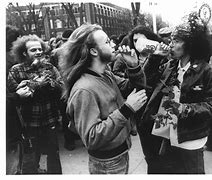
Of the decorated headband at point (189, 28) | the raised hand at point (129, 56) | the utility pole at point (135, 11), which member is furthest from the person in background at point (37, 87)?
the decorated headband at point (189, 28)

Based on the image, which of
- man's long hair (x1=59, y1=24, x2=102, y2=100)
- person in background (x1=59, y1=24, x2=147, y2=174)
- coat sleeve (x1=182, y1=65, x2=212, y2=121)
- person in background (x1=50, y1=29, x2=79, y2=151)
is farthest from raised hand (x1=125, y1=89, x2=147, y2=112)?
person in background (x1=50, y1=29, x2=79, y2=151)

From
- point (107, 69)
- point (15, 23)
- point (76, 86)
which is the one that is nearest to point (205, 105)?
point (107, 69)

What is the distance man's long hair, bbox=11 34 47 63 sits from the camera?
1.92m

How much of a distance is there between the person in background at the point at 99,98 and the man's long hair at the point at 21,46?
1.63 ft

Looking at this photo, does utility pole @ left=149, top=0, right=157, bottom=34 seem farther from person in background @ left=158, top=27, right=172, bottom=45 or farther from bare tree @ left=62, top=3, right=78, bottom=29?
bare tree @ left=62, top=3, right=78, bottom=29

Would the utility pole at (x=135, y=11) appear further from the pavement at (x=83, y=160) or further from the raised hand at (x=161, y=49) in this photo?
the pavement at (x=83, y=160)

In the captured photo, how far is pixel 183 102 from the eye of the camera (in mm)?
1718

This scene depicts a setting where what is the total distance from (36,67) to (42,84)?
128 millimetres

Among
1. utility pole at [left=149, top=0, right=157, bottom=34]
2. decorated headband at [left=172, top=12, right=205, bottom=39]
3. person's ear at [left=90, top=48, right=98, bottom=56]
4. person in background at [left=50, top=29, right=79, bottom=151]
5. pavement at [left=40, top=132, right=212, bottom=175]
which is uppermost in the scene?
utility pole at [left=149, top=0, right=157, bottom=34]

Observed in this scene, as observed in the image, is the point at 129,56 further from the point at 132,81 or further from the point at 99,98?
the point at 99,98

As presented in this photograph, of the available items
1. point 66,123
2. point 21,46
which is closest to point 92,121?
point 66,123

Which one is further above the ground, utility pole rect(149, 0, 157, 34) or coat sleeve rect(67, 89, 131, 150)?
utility pole rect(149, 0, 157, 34)

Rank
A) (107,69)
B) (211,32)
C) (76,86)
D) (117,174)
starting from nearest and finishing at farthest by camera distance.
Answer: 1. (76,86)
2. (117,174)
3. (107,69)
4. (211,32)
